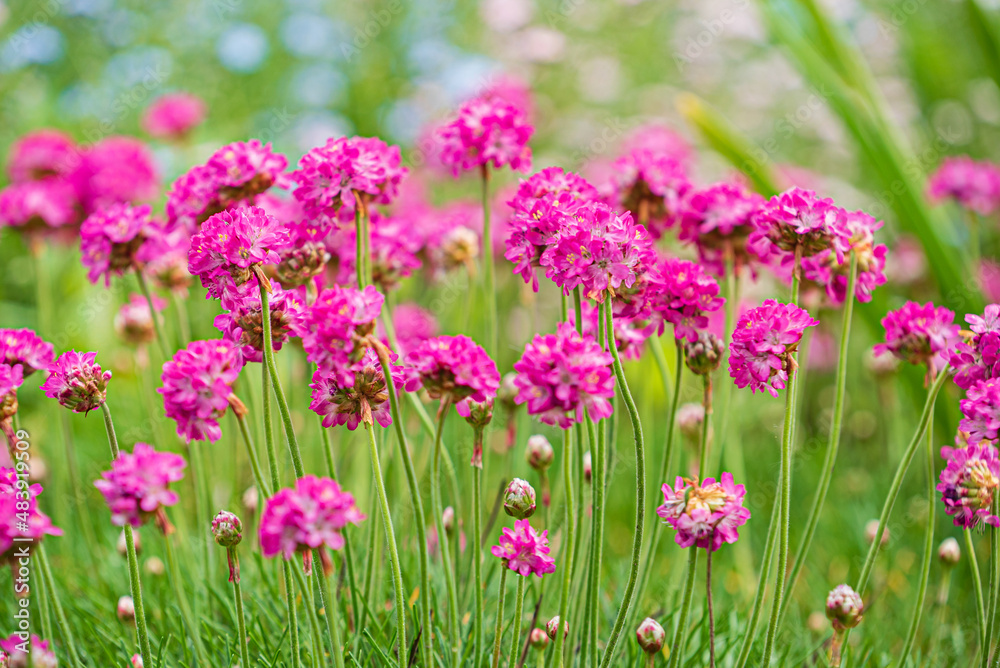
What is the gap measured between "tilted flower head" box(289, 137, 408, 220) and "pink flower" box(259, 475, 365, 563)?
69 cm

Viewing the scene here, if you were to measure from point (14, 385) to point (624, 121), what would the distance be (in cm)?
554

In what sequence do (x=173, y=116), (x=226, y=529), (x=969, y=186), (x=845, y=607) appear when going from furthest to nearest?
(x=173, y=116) → (x=969, y=186) → (x=845, y=607) → (x=226, y=529)

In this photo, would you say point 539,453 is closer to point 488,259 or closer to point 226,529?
point 488,259

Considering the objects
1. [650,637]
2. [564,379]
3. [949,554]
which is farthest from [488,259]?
[949,554]

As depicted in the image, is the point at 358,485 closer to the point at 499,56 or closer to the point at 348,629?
the point at 348,629

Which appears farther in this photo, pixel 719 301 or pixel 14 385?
pixel 719 301

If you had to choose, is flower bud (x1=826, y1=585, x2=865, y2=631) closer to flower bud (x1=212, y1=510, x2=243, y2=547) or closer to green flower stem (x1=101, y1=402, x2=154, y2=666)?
flower bud (x1=212, y1=510, x2=243, y2=547)

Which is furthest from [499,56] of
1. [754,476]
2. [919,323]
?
[919,323]

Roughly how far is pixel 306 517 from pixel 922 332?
1358 millimetres

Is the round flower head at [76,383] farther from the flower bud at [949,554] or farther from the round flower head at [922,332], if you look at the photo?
the flower bud at [949,554]

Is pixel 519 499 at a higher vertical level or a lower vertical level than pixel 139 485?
lower

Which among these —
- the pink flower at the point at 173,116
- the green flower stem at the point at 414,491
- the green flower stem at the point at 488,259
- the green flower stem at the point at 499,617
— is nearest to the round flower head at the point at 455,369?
the green flower stem at the point at 414,491

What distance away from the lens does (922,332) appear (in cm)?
173

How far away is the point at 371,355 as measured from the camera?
1358 millimetres
